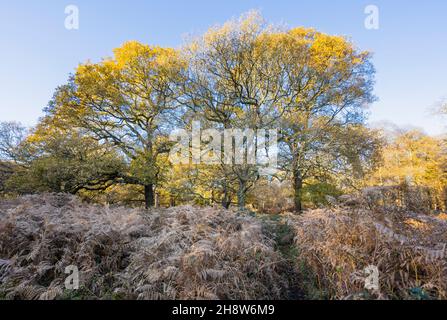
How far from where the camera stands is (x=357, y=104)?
36.9ft

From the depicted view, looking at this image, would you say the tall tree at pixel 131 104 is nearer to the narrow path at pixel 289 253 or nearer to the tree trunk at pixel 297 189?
the tree trunk at pixel 297 189

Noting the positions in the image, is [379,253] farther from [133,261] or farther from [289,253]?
[133,261]

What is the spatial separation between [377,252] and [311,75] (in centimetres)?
932

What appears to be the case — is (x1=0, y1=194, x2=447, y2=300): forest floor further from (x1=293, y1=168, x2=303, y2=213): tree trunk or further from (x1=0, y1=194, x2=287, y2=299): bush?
(x1=293, y1=168, x2=303, y2=213): tree trunk

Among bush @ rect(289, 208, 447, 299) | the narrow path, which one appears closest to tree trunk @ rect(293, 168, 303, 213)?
the narrow path

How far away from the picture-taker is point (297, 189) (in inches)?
461

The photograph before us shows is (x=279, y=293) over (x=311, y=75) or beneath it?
beneath

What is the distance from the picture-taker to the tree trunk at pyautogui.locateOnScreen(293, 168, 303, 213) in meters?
11.3

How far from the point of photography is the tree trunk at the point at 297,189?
37.1 ft

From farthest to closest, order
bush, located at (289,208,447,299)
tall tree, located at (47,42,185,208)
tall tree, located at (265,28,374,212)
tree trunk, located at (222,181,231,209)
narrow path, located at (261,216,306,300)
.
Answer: tall tree, located at (47,42,185,208)
tree trunk, located at (222,181,231,209)
tall tree, located at (265,28,374,212)
narrow path, located at (261,216,306,300)
bush, located at (289,208,447,299)

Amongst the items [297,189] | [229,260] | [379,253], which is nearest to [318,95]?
[297,189]

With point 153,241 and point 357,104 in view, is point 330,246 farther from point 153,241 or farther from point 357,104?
point 357,104

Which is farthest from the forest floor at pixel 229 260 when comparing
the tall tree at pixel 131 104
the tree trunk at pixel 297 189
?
the tall tree at pixel 131 104
